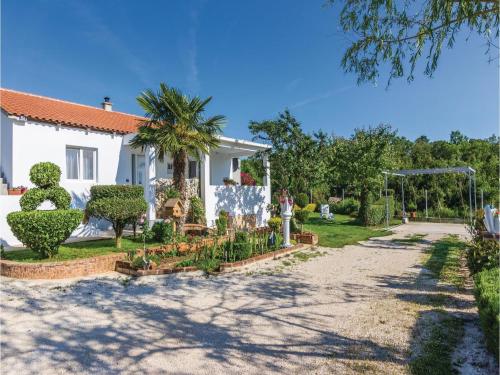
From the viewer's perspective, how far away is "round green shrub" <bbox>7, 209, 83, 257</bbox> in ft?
30.2

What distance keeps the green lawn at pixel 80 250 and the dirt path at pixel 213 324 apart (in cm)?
144

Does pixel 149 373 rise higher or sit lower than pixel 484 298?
lower

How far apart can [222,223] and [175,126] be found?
4.86m

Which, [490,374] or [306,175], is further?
[306,175]

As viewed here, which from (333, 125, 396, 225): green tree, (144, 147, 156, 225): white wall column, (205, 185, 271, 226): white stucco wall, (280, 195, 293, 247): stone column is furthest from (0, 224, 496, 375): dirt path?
(333, 125, 396, 225): green tree

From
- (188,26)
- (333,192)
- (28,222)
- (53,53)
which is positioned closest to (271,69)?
(188,26)

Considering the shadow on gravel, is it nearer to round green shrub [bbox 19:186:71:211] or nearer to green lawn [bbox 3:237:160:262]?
green lawn [bbox 3:237:160:262]

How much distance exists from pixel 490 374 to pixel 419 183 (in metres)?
31.5

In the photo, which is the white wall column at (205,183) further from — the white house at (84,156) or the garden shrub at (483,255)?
the garden shrub at (483,255)

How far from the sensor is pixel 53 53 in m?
16.4

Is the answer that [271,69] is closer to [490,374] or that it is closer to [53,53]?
[53,53]

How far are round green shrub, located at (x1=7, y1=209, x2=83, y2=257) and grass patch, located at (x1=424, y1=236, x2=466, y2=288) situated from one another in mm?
10545

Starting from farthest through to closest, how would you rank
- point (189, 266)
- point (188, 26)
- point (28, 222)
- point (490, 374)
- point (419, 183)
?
point (419, 183), point (188, 26), point (189, 266), point (28, 222), point (490, 374)

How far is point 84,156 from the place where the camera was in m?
15.8
